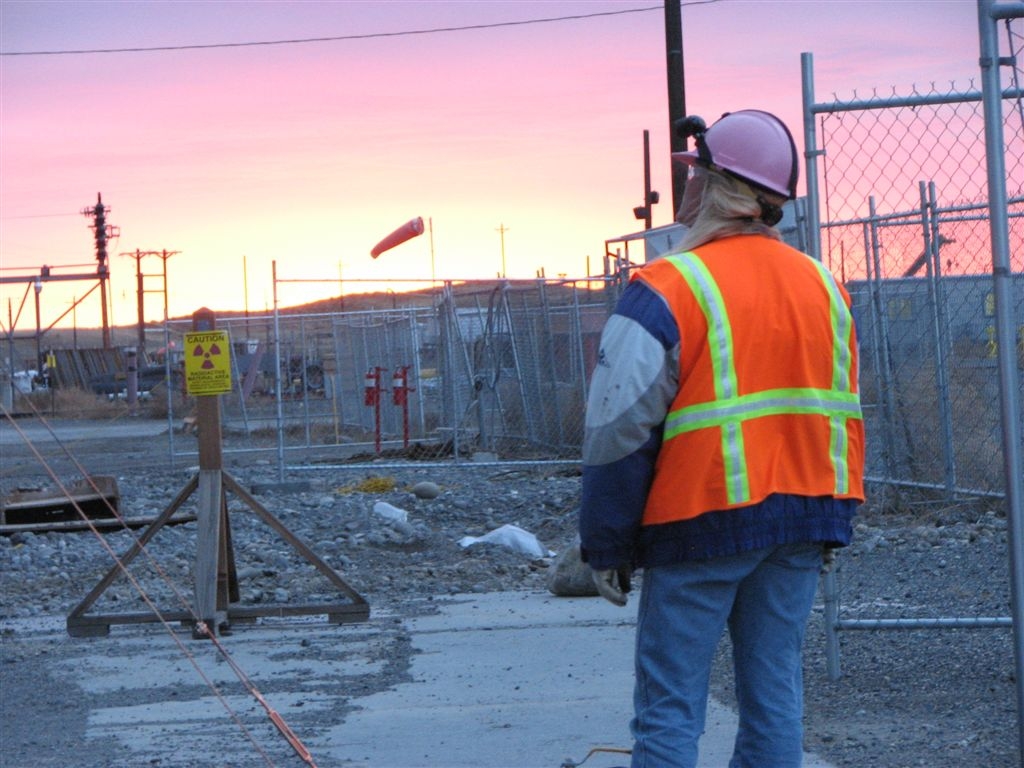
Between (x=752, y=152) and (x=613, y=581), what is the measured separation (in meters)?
1.07

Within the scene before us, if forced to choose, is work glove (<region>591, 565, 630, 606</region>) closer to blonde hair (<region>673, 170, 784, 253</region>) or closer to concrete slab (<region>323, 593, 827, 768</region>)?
blonde hair (<region>673, 170, 784, 253</region>)

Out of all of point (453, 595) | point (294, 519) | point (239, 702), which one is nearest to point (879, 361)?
point (453, 595)

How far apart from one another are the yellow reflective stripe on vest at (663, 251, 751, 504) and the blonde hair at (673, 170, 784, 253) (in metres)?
0.21

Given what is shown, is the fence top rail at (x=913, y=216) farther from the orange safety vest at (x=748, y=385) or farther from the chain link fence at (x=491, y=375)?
the orange safety vest at (x=748, y=385)

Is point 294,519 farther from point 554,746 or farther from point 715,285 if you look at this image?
point 715,285

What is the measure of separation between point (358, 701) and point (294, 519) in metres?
6.41

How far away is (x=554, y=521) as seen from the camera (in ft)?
40.4

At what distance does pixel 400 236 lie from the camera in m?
16.6

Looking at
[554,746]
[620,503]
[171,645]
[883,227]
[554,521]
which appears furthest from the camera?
[554,521]

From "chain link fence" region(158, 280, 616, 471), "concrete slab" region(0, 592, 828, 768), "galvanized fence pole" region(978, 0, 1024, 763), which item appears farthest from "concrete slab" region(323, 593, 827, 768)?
"chain link fence" region(158, 280, 616, 471)

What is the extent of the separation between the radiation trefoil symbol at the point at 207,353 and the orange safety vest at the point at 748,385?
16.8ft

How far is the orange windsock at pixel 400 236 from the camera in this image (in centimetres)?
1648

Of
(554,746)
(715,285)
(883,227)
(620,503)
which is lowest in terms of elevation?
(554,746)

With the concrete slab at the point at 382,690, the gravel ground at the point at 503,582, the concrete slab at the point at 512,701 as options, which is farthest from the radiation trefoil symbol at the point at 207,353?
the concrete slab at the point at 512,701
